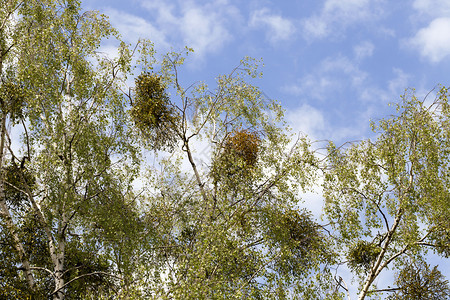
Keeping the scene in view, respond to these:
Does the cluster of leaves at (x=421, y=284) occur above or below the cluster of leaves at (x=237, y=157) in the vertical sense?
below

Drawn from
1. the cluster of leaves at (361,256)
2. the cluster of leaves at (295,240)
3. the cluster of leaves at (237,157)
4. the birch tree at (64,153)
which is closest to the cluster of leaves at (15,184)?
the birch tree at (64,153)

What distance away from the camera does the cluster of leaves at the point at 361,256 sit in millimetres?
19094

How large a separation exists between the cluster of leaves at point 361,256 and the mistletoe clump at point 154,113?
8.11 m

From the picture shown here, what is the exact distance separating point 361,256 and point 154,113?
9645 millimetres

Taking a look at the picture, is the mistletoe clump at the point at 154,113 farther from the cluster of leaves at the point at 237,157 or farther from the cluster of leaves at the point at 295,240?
the cluster of leaves at the point at 295,240

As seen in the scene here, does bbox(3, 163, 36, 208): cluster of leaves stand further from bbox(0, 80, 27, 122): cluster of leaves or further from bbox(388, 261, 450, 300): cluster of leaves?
bbox(388, 261, 450, 300): cluster of leaves

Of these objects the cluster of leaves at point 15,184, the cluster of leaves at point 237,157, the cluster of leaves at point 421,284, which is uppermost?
the cluster of leaves at point 237,157

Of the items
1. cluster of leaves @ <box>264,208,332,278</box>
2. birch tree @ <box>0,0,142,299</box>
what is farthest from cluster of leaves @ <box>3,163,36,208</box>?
cluster of leaves @ <box>264,208,332,278</box>

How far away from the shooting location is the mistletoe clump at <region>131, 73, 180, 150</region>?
19.2 metres

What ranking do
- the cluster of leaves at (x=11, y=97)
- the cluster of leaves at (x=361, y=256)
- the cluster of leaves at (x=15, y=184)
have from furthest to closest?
the cluster of leaves at (x=361, y=256)
the cluster of leaves at (x=15, y=184)
the cluster of leaves at (x=11, y=97)

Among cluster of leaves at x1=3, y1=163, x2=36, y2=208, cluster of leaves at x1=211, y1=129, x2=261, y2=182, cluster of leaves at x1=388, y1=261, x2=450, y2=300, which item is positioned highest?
cluster of leaves at x1=211, y1=129, x2=261, y2=182

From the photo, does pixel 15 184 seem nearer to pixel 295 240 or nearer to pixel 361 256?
pixel 295 240

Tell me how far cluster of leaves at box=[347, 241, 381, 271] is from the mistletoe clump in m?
8.11

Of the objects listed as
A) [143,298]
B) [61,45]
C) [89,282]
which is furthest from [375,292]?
[61,45]
